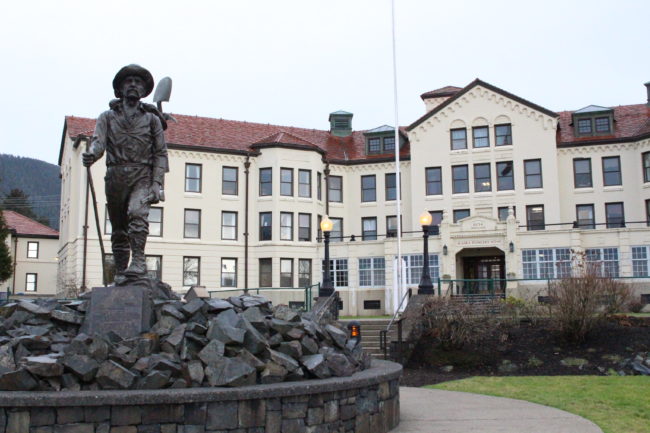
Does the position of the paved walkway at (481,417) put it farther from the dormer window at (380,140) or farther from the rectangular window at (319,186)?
the dormer window at (380,140)

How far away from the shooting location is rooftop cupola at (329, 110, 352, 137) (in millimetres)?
45281

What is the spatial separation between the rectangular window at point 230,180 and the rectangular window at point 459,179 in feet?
41.2

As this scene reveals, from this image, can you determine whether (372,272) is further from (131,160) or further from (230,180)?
(131,160)

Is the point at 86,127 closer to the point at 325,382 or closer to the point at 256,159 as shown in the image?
the point at 256,159

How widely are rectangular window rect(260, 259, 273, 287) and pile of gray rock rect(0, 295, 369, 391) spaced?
28574 millimetres

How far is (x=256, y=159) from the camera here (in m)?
39.5

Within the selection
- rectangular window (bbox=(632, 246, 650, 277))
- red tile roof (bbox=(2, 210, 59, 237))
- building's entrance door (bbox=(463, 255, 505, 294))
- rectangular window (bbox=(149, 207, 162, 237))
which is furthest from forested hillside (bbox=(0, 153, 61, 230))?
rectangular window (bbox=(632, 246, 650, 277))

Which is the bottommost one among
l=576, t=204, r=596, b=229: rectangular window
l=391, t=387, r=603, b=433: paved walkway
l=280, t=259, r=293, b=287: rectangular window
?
l=391, t=387, r=603, b=433: paved walkway

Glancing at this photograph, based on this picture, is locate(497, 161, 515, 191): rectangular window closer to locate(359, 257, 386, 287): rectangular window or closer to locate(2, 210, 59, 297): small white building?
locate(359, 257, 386, 287): rectangular window

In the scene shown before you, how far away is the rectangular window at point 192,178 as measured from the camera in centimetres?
3822

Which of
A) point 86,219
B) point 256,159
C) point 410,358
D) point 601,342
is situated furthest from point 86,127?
point 601,342

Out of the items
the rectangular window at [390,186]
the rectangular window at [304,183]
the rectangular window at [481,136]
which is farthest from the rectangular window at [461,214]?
the rectangular window at [304,183]

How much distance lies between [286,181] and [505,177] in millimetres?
12479

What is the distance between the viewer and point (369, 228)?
137ft
